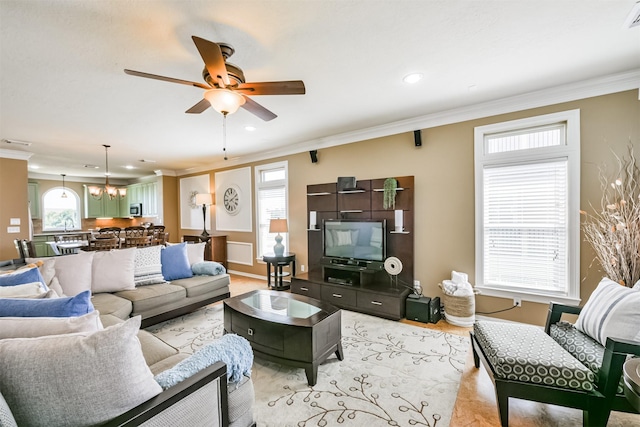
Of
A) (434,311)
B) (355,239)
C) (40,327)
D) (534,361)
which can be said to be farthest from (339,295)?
(40,327)

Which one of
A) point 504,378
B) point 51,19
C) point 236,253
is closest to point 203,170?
point 236,253

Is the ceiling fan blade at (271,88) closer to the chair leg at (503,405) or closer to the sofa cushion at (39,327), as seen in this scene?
the sofa cushion at (39,327)

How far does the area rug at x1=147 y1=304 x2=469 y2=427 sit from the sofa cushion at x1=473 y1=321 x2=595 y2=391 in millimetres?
511

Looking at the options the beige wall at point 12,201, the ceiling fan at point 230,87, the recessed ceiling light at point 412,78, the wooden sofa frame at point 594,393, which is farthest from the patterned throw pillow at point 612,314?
the beige wall at point 12,201

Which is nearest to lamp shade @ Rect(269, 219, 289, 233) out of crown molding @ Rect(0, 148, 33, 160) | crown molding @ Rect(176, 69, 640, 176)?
crown molding @ Rect(176, 69, 640, 176)

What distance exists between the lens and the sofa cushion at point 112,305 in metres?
2.61

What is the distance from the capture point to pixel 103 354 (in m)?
0.97

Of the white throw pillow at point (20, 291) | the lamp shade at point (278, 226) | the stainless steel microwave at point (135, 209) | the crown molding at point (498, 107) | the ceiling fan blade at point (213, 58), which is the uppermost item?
the crown molding at point (498, 107)

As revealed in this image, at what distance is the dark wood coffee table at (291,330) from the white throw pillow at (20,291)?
138cm

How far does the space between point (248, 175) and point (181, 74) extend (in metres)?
3.54

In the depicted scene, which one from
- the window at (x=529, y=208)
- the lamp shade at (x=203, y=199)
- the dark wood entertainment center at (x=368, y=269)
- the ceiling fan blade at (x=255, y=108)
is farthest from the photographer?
the lamp shade at (x=203, y=199)

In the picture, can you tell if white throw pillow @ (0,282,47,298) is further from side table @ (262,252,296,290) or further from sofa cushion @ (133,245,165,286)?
side table @ (262,252,296,290)

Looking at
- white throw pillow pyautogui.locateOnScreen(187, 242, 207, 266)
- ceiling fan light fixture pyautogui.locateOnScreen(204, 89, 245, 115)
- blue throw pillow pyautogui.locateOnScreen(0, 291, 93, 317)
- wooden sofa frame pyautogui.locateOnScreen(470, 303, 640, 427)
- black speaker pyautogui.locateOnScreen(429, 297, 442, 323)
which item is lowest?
black speaker pyautogui.locateOnScreen(429, 297, 442, 323)

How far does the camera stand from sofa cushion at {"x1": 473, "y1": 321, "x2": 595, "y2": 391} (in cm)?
164
